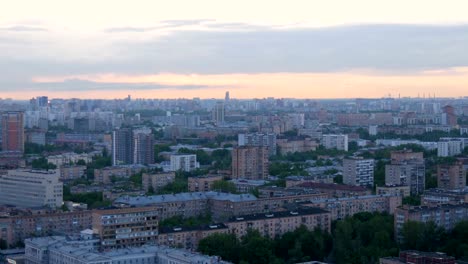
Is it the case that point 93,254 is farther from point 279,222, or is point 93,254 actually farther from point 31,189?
point 31,189

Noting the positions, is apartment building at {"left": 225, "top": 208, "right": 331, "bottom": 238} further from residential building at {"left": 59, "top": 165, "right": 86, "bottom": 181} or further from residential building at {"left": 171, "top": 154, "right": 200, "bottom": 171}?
residential building at {"left": 171, "top": 154, "right": 200, "bottom": 171}

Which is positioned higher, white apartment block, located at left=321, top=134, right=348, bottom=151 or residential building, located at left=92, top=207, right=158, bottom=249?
white apartment block, located at left=321, top=134, right=348, bottom=151

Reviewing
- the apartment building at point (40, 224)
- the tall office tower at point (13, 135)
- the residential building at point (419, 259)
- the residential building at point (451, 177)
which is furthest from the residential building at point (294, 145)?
the residential building at point (419, 259)

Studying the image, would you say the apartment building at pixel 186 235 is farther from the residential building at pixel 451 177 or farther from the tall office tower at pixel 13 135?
the tall office tower at pixel 13 135

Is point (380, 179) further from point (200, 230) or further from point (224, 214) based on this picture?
point (200, 230)

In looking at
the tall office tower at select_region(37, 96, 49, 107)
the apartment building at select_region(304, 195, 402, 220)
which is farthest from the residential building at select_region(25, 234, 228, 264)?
the tall office tower at select_region(37, 96, 49, 107)

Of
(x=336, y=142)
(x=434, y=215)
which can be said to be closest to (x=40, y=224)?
(x=434, y=215)

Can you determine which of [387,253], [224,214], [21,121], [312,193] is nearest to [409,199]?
[312,193]
